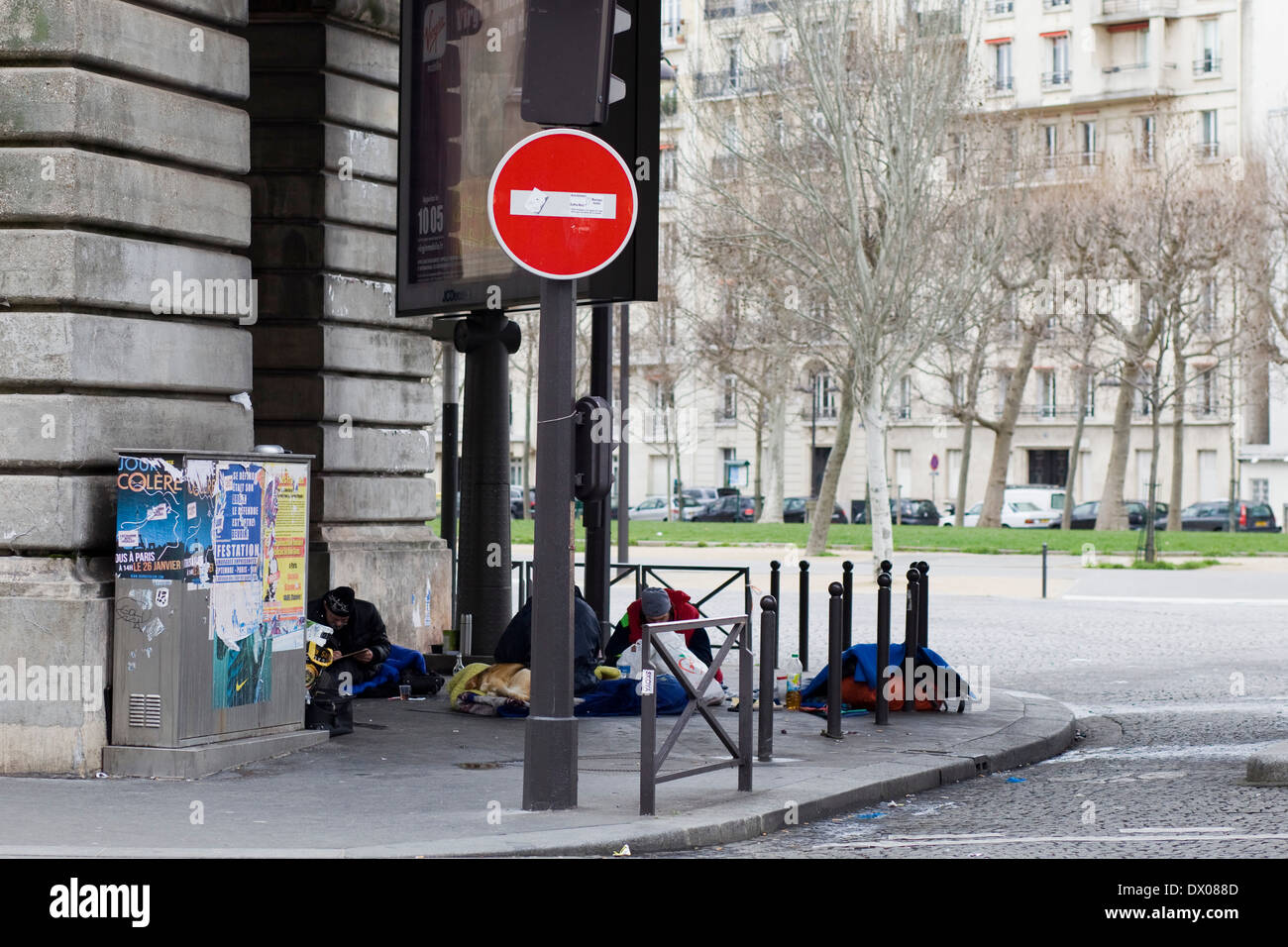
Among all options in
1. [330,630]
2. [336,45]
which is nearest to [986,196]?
[336,45]

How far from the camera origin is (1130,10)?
67188 millimetres

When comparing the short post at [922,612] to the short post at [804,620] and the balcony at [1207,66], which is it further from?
the balcony at [1207,66]

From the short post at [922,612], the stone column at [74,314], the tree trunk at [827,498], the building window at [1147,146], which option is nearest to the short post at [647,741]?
the stone column at [74,314]

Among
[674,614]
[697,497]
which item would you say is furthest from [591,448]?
[697,497]

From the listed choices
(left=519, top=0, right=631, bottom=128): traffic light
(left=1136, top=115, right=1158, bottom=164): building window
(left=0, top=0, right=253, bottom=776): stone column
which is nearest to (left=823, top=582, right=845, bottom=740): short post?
(left=519, top=0, right=631, bottom=128): traffic light

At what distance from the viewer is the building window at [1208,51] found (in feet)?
217

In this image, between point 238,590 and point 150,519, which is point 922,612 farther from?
point 150,519

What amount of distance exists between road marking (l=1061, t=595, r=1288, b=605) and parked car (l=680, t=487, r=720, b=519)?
44457 millimetres

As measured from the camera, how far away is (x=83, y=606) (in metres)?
9.19

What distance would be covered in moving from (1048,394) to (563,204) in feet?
213

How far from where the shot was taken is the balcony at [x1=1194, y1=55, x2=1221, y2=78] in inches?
2601

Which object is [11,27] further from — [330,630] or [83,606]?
[330,630]

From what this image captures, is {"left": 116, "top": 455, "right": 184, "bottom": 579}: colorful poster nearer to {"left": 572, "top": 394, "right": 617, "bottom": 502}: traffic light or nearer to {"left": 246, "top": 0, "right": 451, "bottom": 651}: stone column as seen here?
{"left": 572, "top": 394, "right": 617, "bottom": 502}: traffic light

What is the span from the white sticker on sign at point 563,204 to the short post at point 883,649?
165 inches
